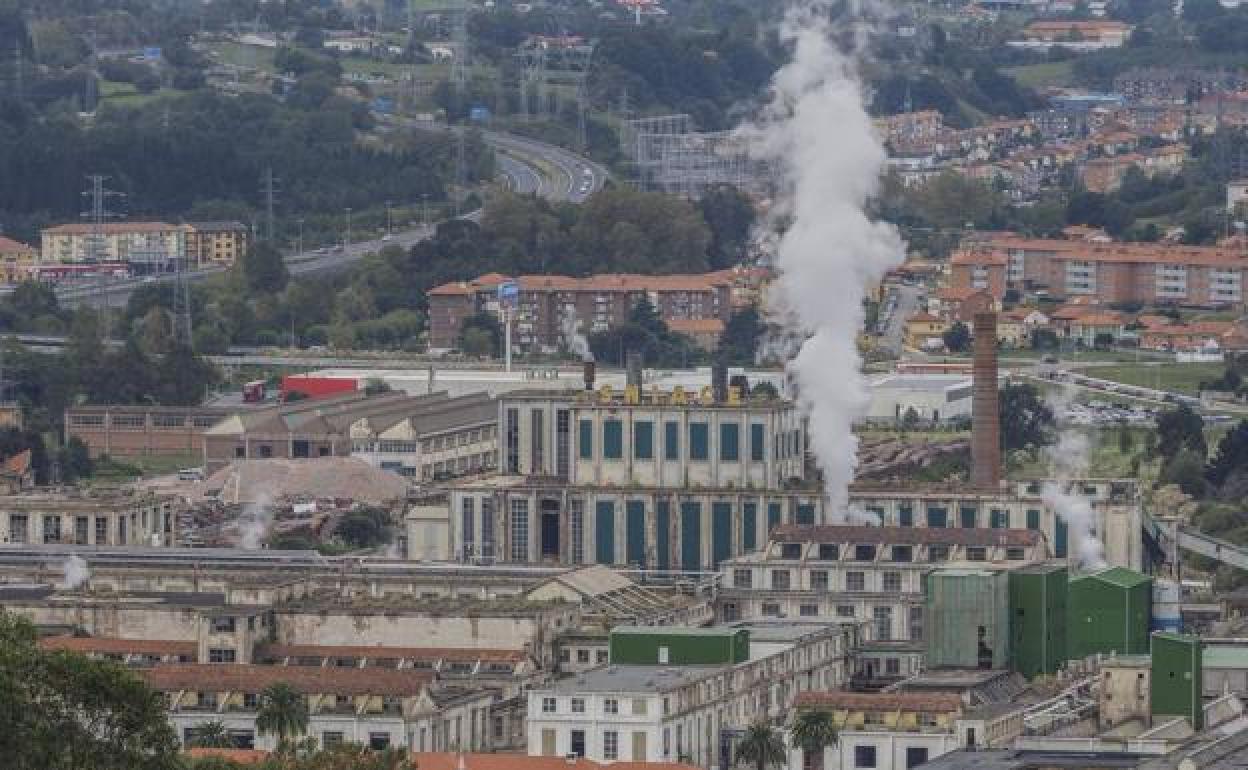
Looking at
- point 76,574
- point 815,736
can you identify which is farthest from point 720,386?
point 815,736

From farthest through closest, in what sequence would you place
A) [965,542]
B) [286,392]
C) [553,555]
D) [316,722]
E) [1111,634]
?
[286,392] → [553,555] → [965,542] → [1111,634] → [316,722]

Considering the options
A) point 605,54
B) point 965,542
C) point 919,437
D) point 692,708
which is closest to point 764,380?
point 919,437

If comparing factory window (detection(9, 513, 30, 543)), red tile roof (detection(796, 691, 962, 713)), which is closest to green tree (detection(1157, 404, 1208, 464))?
factory window (detection(9, 513, 30, 543))

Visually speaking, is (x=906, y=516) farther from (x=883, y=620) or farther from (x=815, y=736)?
(x=815, y=736)

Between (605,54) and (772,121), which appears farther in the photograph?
(605,54)

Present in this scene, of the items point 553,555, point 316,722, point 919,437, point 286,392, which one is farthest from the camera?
point 286,392

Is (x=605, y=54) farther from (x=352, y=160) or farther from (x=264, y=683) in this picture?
(x=264, y=683)

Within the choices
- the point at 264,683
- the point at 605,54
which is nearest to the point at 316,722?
the point at 264,683

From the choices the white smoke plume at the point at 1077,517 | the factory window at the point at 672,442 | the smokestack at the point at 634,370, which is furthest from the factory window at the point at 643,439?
the white smoke plume at the point at 1077,517
